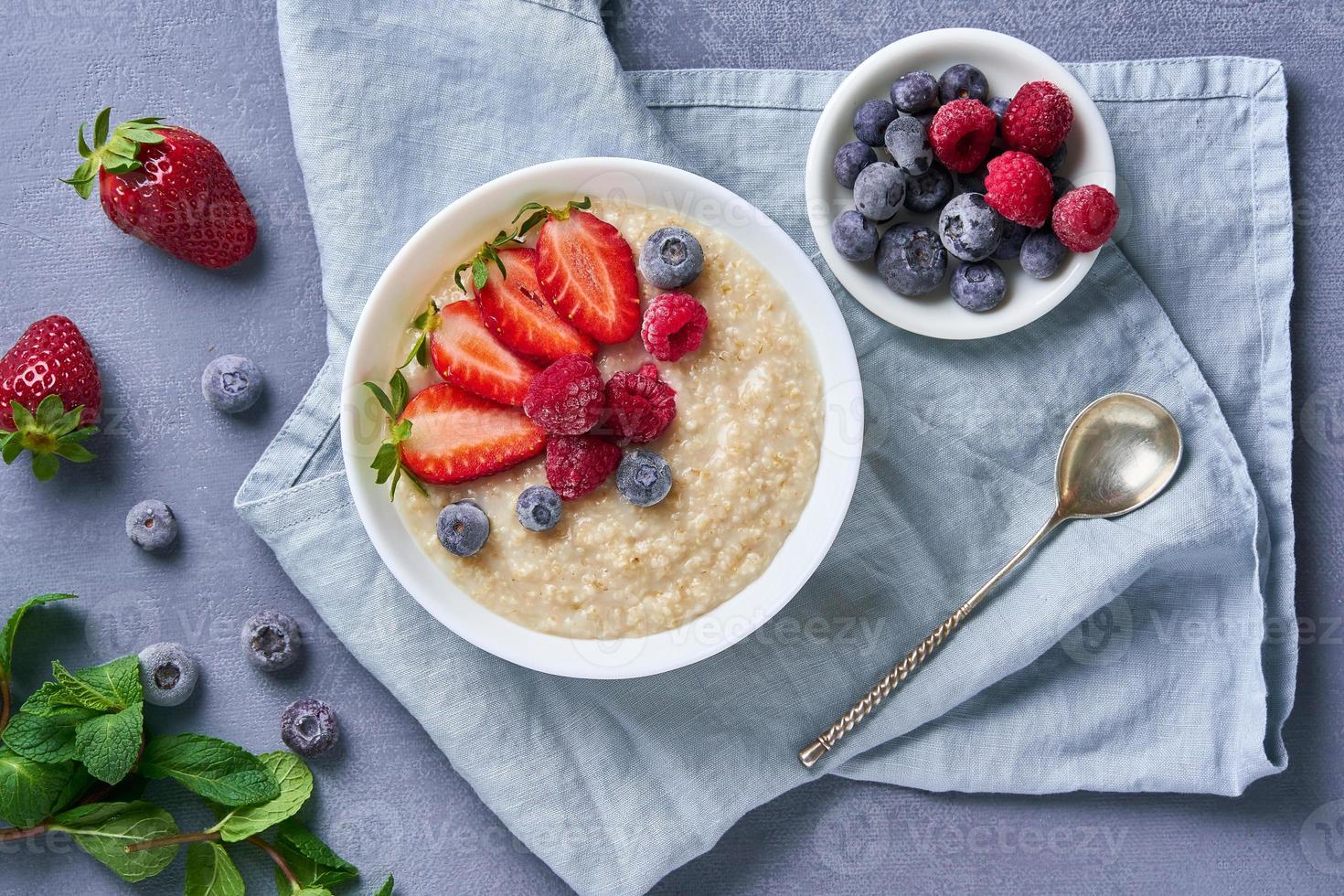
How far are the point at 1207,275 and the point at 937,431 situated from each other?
735 millimetres

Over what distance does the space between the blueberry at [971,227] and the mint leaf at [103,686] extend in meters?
2.09

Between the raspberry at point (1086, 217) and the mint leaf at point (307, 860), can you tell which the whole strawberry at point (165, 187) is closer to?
the mint leaf at point (307, 860)

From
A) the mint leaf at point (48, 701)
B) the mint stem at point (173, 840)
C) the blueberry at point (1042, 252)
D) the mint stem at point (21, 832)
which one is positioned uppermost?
the blueberry at point (1042, 252)

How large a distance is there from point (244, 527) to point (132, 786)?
26.4 inches

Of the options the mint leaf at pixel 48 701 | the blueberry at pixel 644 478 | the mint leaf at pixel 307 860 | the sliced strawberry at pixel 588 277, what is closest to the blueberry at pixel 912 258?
the sliced strawberry at pixel 588 277

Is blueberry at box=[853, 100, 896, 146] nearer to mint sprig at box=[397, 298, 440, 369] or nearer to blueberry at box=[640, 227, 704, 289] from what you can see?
blueberry at box=[640, 227, 704, 289]

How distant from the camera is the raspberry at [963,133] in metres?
2.16

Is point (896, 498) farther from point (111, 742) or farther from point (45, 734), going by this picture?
point (45, 734)

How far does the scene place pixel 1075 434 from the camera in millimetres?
2412

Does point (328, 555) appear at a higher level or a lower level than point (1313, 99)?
lower

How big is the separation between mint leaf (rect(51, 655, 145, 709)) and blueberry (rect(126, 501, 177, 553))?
0.92 ft

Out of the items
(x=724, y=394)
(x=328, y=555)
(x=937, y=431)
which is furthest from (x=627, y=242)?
(x=328, y=555)

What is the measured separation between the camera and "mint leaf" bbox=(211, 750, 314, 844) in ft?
7.88

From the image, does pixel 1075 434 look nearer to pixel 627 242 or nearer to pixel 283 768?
pixel 627 242
